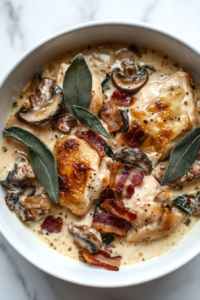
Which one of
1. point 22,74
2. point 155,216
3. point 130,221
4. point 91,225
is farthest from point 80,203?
point 22,74

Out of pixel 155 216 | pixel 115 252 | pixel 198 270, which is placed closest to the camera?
pixel 155 216

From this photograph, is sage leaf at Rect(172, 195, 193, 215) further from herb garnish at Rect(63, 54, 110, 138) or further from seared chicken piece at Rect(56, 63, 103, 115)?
seared chicken piece at Rect(56, 63, 103, 115)

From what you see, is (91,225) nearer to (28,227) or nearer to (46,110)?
(28,227)

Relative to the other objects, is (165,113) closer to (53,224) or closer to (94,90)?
(94,90)

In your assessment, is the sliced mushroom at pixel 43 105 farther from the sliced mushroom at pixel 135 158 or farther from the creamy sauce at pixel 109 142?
the sliced mushroom at pixel 135 158

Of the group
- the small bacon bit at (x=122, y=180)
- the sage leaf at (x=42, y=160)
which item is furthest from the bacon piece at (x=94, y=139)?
the sage leaf at (x=42, y=160)

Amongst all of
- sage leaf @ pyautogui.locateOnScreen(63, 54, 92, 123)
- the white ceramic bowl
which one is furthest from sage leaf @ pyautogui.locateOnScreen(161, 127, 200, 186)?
sage leaf @ pyautogui.locateOnScreen(63, 54, 92, 123)
